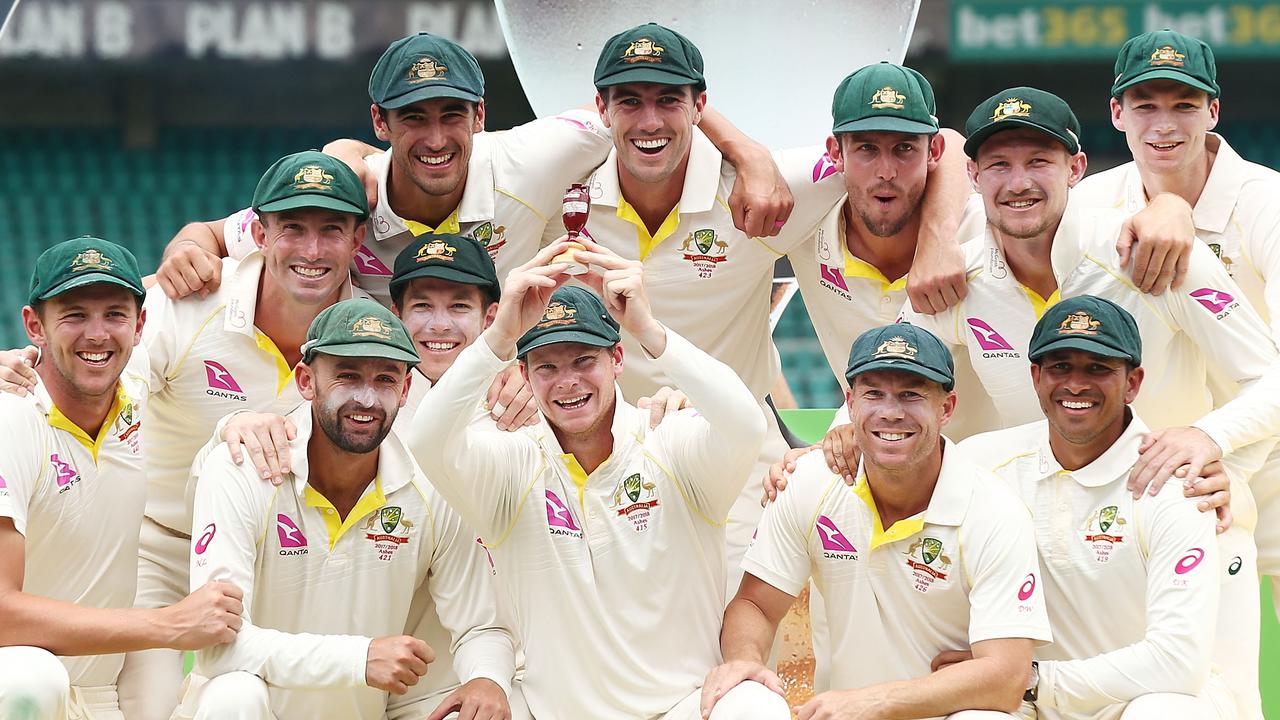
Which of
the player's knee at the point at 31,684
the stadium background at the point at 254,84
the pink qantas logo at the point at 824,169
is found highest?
the stadium background at the point at 254,84

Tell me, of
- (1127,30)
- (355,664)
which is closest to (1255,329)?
(355,664)

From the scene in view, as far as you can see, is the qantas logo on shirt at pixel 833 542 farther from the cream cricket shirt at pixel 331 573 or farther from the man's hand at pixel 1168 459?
the cream cricket shirt at pixel 331 573

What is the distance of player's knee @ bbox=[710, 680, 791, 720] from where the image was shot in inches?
142

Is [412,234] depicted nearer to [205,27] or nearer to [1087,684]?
[1087,684]

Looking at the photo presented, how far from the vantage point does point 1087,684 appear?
144 inches

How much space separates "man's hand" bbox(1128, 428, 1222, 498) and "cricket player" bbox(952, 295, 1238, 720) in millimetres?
25

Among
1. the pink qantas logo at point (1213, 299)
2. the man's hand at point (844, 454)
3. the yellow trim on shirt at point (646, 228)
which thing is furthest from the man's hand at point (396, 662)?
the pink qantas logo at point (1213, 299)

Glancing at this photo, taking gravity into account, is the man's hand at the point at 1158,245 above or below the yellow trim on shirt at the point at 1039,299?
above

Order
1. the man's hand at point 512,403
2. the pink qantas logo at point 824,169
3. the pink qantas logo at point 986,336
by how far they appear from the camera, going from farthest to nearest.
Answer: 1. the pink qantas logo at point 824,169
2. the pink qantas logo at point 986,336
3. the man's hand at point 512,403

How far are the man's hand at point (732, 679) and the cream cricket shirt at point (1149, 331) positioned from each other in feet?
3.73

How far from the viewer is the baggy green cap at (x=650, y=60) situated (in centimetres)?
436

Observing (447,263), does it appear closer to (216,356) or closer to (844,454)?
(216,356)

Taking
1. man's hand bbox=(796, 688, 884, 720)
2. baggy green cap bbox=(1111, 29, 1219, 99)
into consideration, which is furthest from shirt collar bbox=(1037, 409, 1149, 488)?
baggy green cap bbox=(1111, 29, 1219, 99)

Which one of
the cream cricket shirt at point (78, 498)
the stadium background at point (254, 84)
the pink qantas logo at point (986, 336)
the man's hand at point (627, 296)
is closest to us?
the man's hand at point (627, 296)
